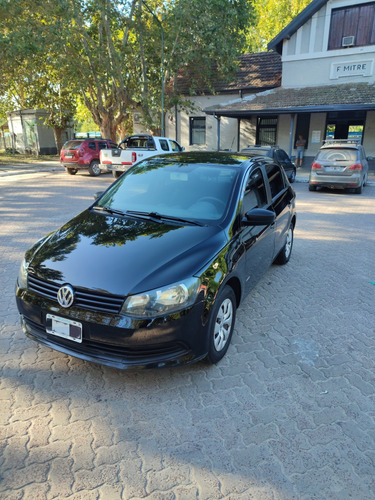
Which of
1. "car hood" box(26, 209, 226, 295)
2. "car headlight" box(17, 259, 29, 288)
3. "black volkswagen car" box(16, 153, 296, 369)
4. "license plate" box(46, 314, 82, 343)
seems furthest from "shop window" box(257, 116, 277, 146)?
"license plate" box(46, 314, 82, 343)

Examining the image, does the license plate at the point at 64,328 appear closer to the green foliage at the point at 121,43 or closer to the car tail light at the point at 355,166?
the car tail light at the point at 355,166

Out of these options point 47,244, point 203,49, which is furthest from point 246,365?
point 203,49

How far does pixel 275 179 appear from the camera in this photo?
502 centimetres

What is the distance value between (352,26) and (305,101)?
185 inches

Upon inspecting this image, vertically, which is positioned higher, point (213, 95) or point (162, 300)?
point (213, 95)

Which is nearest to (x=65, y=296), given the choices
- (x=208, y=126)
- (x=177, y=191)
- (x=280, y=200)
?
(x=177, y=191)

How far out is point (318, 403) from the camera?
2.84 meters

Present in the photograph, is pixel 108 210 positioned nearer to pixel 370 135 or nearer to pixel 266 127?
pixel 370 135

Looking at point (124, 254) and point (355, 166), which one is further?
point (355, 166)

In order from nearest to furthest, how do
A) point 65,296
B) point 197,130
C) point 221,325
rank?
point 65,296 → point 221,325 → point 197,130

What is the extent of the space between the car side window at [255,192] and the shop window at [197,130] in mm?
21745

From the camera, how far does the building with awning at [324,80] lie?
18.5 metres

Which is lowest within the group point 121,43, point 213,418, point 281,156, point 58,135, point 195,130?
point 213,418

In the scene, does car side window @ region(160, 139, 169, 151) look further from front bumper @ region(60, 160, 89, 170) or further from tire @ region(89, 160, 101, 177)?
front bumper @ region(60, 160, 89, 170)
